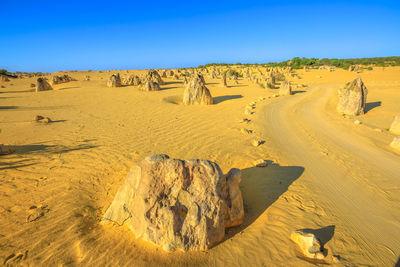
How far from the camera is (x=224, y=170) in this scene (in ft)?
17.0

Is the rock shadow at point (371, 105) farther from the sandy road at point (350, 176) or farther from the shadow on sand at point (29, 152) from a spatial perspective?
the shadow on sand at point (29, 152)

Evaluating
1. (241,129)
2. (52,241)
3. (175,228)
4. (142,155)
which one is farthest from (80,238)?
(241,129)

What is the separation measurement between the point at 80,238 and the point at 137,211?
0.95 m

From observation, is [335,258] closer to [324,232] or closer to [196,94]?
[324,232]

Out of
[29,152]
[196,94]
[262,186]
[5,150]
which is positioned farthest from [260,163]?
[196,94]

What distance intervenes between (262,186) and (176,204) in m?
2.36

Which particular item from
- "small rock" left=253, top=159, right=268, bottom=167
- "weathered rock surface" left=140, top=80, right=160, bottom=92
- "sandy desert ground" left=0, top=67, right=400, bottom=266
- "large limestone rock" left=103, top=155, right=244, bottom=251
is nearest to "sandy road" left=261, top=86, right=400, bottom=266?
"sandy desert ground" left=0, top=67, right=400, bottom=266

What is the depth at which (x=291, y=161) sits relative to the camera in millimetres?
5883

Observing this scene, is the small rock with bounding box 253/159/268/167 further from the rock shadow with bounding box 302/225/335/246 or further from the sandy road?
the rock shadow with bounding box 302/225/335/246

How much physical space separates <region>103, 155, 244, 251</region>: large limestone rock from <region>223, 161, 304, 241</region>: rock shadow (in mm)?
478

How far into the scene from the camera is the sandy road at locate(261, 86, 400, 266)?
333 cm

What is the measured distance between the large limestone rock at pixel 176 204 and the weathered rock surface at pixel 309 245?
3.09ft

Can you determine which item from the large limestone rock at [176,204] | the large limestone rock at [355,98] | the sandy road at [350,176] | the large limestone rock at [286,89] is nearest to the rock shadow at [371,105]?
the large limestone rock at [355,98]

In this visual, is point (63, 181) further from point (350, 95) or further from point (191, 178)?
point (350, 95)
